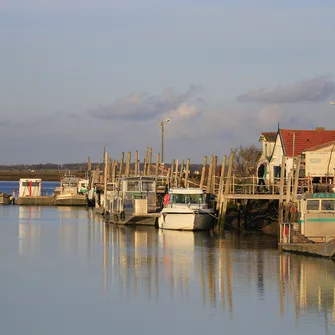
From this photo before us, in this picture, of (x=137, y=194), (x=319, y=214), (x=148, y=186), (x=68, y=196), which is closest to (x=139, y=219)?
(x=137, y=194)

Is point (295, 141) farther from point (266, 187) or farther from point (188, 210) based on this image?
point (188, 210)

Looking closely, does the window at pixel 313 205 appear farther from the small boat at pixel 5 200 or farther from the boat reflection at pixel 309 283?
the small boat at pixel 5 200

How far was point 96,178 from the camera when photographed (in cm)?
10638

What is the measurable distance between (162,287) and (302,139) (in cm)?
3679

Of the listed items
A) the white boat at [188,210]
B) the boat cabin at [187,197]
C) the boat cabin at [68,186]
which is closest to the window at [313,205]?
the white boat at [188,210]

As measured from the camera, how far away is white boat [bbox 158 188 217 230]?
59.6 meters

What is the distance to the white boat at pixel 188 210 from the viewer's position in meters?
59.6

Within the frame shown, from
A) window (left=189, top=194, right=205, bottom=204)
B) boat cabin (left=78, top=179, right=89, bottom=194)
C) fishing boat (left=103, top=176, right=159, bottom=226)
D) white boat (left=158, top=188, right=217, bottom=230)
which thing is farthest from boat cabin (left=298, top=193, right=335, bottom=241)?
boat cabin (left=78, top=179, right=89, bottom=194)

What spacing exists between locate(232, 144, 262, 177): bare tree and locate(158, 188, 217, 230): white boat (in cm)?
2855

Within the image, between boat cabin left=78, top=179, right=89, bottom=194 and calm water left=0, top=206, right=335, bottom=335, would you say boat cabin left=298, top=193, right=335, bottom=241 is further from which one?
boat cabin left=78, top=179, right=89, bottom=194

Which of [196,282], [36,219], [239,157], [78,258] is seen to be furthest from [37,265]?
[239,157]

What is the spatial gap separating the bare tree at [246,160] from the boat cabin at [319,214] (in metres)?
45.6

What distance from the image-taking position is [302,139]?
70.2m

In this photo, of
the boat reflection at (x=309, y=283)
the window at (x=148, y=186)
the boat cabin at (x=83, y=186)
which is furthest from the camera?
the boat cabin at (x=83, y=186)
